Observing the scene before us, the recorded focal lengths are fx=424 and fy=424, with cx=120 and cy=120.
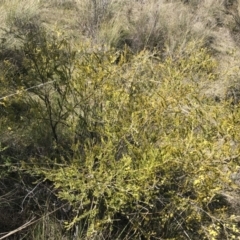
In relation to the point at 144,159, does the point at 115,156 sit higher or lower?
lower

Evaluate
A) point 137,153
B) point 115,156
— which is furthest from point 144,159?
point 115,156

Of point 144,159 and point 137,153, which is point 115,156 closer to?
point 137,153

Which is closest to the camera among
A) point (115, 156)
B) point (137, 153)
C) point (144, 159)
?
point (144, 159)

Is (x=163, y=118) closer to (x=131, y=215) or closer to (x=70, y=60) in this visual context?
(x=131, y=215)

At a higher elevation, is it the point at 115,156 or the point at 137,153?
the point at 137,153

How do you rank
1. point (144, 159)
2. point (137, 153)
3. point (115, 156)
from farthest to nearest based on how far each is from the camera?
point (115, 156), point (137, 153), point (144, 159)

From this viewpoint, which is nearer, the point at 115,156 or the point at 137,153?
the point at 137,153

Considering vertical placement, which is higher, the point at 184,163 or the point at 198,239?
the point at 184,163

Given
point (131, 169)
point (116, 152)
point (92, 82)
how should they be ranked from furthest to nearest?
point (92, 82), point (116, 152), point (131, 169)

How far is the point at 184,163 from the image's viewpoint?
116 inches

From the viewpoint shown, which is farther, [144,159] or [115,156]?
[115,156]

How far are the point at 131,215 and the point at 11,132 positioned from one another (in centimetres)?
135

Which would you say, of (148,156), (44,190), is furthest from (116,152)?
(44,190)

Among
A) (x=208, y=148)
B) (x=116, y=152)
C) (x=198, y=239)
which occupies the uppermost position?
(x=208, y=148)
